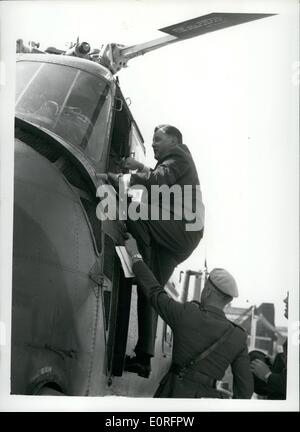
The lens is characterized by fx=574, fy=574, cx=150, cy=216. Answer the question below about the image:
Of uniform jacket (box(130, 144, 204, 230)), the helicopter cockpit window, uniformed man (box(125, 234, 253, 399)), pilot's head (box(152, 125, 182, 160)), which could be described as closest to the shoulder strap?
uniformed man (box(125, 234, 253, 399))

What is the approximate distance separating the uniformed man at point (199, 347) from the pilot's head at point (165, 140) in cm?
88

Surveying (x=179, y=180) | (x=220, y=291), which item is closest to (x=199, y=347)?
(x=220, y=291)

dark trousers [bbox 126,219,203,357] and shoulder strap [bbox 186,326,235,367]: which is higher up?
dark trousers [bbox 126,219,203,357]

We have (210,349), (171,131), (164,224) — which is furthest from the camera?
(171,131)

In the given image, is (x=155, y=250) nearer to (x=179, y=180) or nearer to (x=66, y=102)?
(x=179, y=180)

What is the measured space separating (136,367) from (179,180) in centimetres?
142

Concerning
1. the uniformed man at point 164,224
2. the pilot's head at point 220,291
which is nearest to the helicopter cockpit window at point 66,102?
the uniformed man at point 164,224

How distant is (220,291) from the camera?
13.8 feet

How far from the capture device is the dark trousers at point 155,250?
13.9ft

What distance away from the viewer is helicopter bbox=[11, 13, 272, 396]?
341 cm

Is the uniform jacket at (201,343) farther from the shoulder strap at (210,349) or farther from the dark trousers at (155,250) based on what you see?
the dark trousers at (155,250)

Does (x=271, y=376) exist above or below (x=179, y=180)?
below

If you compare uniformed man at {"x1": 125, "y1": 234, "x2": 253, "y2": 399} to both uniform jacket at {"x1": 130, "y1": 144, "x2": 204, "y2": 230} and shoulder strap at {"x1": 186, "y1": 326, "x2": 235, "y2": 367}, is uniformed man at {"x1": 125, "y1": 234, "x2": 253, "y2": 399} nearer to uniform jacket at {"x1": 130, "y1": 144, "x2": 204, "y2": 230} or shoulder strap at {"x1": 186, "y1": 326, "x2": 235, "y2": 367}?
shoulder strap at {"x1": 186, "y1": 326, "x2": 235, "y2": 367}
